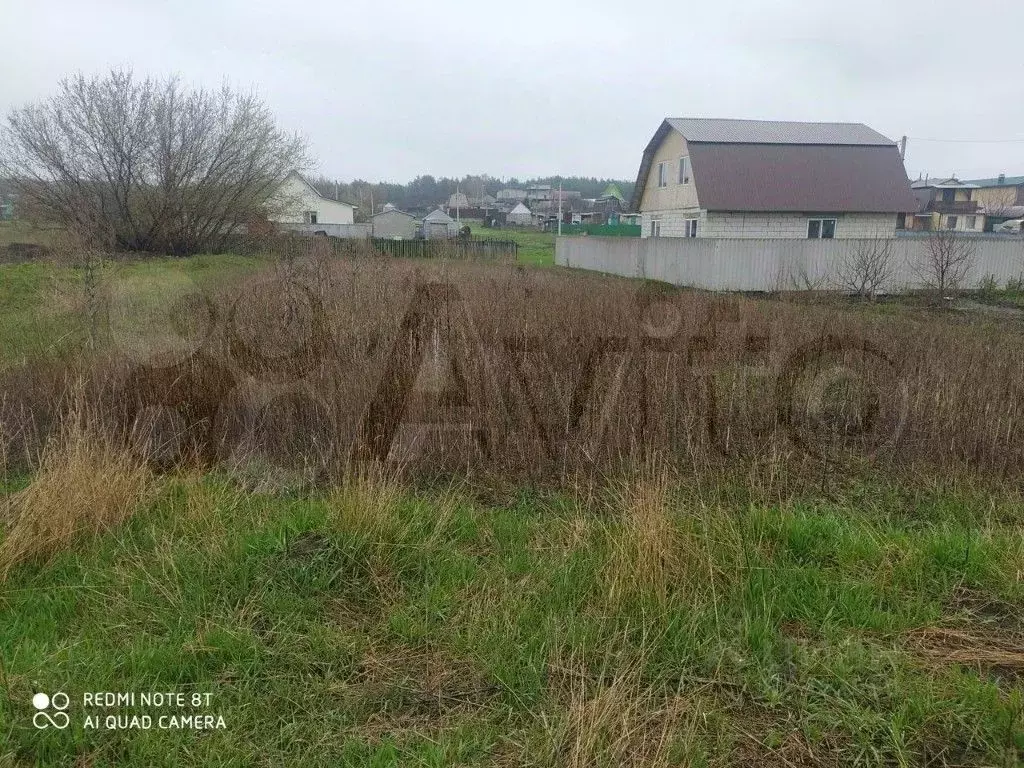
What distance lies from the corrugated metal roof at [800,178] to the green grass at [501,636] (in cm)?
2360

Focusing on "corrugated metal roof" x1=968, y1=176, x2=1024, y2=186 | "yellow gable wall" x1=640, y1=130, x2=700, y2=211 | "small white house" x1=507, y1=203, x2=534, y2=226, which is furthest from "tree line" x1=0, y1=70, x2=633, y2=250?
"corrugated metal roof" x1=968, y1=176, x2=1024, y2=186

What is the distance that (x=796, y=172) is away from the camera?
83.4 feet

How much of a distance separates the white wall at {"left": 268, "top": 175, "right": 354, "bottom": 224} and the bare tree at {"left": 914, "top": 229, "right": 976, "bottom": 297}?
25.1 metres

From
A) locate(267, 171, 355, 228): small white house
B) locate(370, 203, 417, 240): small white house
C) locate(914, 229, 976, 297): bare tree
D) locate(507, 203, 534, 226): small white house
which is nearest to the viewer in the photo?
locate(914, 229, 976, 297): bare tree

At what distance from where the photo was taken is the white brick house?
25.0 meters

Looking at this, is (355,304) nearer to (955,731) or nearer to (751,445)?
(751,445)

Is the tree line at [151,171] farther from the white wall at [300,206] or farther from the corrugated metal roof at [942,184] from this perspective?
the corrugated metal roof at [942,184]

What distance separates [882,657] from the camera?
2494 mm

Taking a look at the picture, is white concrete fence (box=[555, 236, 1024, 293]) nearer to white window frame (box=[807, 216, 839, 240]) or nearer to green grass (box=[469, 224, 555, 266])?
green grass (box=[469, 224, 555, 266])

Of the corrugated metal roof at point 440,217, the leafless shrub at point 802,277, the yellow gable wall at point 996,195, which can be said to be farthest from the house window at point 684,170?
the yellow gable wall at point 996,195

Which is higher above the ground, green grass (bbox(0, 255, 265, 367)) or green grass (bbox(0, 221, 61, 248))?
green grass (bbox(0, 221, 61, 248))

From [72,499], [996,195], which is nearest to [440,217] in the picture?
[996,195]

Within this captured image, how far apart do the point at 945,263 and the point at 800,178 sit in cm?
1208

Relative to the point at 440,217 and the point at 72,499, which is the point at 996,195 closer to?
the point at 440,217
